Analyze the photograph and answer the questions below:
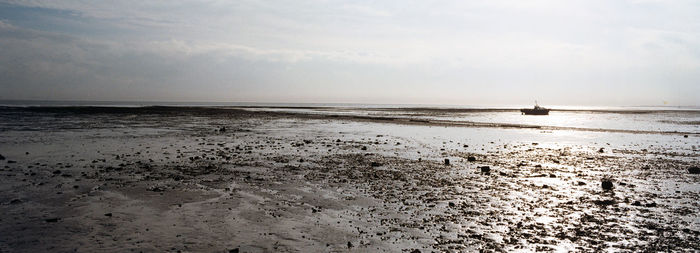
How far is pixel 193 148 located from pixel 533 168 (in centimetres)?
1739

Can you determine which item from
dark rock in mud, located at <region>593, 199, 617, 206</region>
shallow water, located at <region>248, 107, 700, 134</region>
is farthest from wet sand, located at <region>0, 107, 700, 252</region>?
shallow water, located at <region>248, 107, 700, 134</region>

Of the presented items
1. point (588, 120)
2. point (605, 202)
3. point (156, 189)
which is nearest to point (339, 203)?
point (156, 189)

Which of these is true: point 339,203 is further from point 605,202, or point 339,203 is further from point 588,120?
point 588,120

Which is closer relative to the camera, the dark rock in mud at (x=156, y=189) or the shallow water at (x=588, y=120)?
the dark rock in mud at (x=156, y=189)

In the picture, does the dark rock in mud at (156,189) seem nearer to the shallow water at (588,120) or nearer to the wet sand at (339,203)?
the wet sand at (339,203)

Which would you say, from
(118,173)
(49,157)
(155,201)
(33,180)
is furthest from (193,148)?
(155,201)

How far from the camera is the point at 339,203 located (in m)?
10.9

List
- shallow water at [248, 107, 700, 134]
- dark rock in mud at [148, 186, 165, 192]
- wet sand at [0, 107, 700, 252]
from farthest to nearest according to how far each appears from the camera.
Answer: shallow water at [248, 107, 700, 134] → dark rock in mud at [148, 186, 165, 192] → wet sand at [0, 107, 700, 252]

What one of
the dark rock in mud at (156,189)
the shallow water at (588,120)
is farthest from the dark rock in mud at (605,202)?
the shallow water at (588,120)

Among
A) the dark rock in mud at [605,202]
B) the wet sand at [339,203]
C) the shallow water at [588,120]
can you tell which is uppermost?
the shallow water at [588,120]

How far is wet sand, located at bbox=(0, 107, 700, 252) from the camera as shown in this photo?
7867 mm

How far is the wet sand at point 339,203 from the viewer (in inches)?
310

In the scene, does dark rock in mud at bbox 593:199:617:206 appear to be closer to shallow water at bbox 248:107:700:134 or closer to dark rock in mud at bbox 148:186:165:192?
dark rock in mud at bbox 148:186:165:192

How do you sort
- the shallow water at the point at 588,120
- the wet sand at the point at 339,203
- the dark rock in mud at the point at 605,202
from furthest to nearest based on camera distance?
the shallow water at the point at 588,120, the dark rock in mud at the point at 605,202, the wet sand at the point at 339,203
